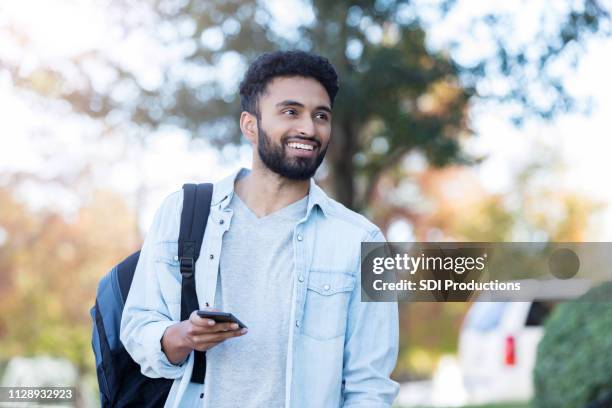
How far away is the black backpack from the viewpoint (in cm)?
300

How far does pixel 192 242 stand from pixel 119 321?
0.44m

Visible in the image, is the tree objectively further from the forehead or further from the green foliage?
the forehead

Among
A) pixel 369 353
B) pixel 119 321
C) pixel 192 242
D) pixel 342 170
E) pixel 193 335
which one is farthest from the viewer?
pixel 342 170

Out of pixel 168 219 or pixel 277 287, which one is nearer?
pixel 277 287

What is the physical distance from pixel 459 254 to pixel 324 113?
3.71 m

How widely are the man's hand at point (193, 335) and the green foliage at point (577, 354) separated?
457cm

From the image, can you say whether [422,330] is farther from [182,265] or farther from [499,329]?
[182,265]

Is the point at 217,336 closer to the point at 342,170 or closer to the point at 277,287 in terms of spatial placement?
the point at 277,287

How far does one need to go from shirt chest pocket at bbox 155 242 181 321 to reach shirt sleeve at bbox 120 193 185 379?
18 millimetres

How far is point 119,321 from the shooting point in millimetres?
3166

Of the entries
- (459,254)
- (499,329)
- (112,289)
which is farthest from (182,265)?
(499,329)

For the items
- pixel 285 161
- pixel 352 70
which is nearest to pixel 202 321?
pixel 285 161

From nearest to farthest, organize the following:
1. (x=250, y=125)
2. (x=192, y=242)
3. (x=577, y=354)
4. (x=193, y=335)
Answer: (x=193, y=335)
(x=192, y=242)
(x=250, y=125)
(x=577, y=354)

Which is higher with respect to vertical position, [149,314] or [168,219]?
[168,219]
